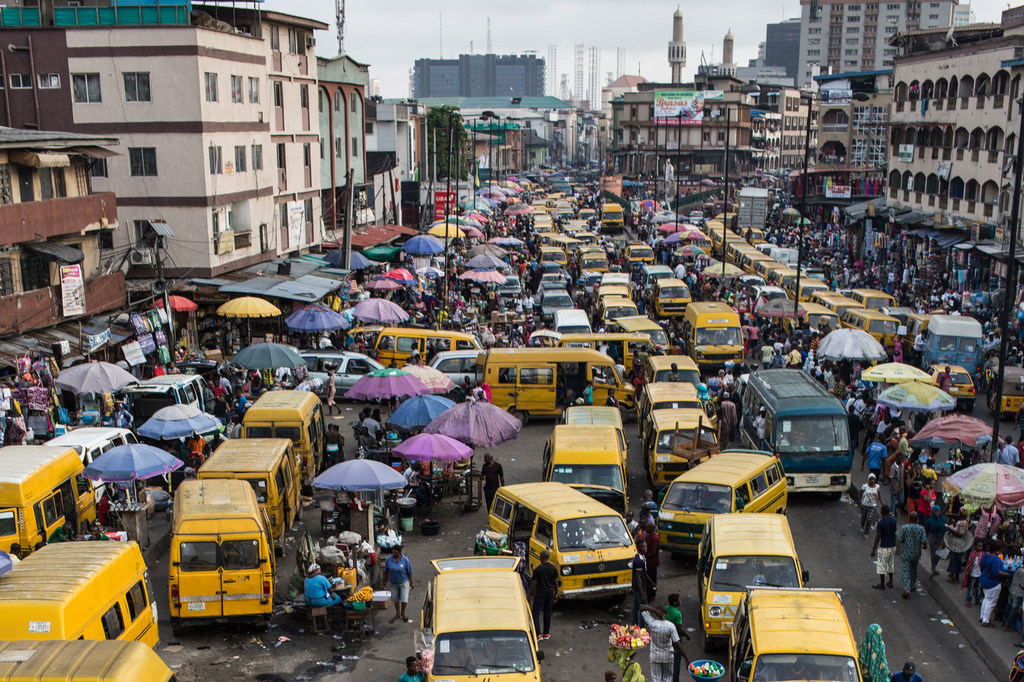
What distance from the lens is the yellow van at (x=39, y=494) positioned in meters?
15.1

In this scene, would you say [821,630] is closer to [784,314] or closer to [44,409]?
[44,409]

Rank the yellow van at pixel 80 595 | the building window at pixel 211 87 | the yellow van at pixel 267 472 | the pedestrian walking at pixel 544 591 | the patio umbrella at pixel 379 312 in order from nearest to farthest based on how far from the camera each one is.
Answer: the yellow van at pixel 80 595, the pedestrian walking at pixel 544 591, the yellow van at pixel 267 472, the patio umbrella at pixel 379 312, the building window at pixel 211 87

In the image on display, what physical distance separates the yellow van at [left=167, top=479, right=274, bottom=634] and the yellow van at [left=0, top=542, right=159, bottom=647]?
902mm

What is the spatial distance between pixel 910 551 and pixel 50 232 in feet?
72.3

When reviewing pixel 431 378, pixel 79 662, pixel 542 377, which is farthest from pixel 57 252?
pixel 79 662

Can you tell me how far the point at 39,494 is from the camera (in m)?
15.7

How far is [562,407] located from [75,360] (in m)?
12.4

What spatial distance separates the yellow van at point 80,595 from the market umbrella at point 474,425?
8684mm

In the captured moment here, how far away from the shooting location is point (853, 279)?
51094 millimetres

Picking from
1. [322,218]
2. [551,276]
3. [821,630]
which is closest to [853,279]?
[551,276]

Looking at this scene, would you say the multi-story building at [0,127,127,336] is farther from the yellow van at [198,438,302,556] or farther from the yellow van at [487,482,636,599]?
the yellow van at [487,482,636,599]

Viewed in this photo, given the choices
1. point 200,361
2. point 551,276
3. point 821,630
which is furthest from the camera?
point 551,276

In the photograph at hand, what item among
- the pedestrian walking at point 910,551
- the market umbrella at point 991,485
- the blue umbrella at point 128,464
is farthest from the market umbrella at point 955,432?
the blue umbrella at point 128,464

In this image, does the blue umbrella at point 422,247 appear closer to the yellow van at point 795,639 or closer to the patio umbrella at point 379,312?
the patio umbrella at point 379,312
